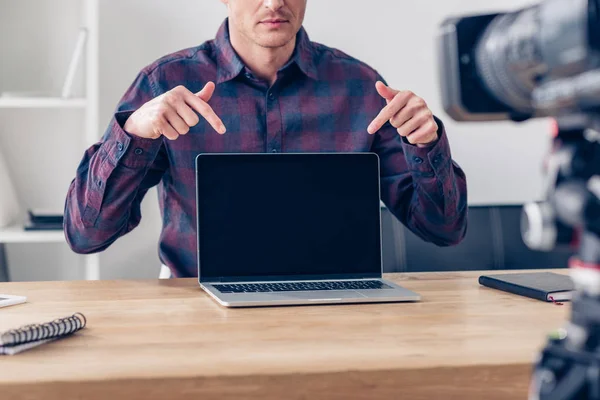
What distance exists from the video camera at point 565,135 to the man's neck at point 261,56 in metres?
1.11

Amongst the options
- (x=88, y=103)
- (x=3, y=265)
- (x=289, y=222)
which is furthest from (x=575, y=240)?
(x=3, y=265)

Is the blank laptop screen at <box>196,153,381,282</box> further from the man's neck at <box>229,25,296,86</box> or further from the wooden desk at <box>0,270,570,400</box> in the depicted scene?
the man's neck at <box>229,25,296,86</box>

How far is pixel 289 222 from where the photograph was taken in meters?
1.45

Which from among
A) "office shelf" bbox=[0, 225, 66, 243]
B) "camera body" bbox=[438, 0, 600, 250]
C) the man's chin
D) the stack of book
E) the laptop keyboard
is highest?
the man's chin

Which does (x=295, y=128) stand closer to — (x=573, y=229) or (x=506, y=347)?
(x=506, y=347)

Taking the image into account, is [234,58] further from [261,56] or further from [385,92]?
[385,92]

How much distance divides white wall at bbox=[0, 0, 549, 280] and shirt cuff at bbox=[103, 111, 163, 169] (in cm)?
95

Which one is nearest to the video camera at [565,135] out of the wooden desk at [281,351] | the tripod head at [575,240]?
the tripod head at [575,240]

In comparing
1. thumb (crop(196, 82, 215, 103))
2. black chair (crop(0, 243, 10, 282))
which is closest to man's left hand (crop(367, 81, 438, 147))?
thumb (crop(196, 82, 215, 103))

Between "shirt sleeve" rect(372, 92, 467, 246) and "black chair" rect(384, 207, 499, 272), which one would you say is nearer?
"shirt sleeve" rect(372, 92, 467, 246)

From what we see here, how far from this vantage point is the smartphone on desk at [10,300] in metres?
1.27

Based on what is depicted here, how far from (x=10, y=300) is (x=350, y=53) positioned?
1534 mm

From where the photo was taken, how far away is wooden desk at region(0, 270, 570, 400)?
937mm

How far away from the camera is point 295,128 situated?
6.13ft
